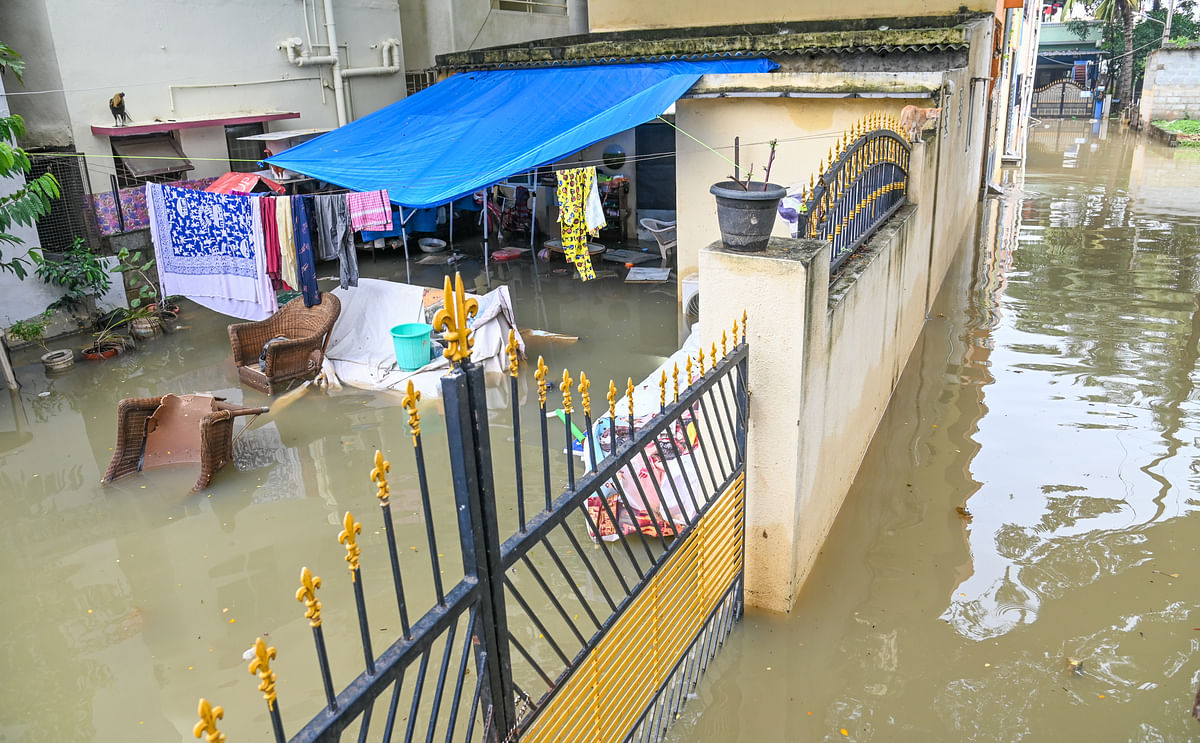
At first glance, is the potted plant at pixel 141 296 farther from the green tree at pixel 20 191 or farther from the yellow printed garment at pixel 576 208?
the yellow printed garment at pixel 576 208

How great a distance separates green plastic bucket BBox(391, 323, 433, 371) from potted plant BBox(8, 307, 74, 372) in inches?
147

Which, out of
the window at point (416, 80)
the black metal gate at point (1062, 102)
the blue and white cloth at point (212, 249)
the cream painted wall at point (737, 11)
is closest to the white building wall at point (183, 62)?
the window at point (416, 80)

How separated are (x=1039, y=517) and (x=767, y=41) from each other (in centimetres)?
618

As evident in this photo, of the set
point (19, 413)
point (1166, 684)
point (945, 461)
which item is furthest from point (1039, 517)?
point (19, 413)

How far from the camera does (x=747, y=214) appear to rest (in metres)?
3.84

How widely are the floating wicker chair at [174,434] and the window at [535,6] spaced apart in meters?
12.0

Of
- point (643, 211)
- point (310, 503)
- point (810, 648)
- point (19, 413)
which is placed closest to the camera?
point (810, 648)

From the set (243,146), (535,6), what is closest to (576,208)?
(243,146)

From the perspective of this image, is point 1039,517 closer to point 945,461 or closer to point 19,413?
point 945,461

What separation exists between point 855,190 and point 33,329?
9043mm

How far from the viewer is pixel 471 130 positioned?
9508mm

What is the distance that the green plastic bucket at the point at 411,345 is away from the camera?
333 inches

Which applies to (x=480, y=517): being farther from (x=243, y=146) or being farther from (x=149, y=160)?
(x=243, y=146)

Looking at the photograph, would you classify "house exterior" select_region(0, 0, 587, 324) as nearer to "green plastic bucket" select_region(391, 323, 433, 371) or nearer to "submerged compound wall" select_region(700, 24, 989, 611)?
"green plastic bucket" select_region(391, 323, 433, 371)
